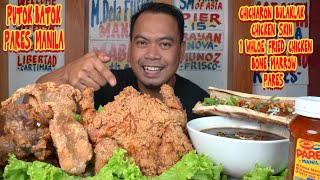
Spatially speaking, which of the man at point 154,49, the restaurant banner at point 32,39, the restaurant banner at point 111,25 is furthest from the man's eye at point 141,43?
the restaurant banner at point 32,39

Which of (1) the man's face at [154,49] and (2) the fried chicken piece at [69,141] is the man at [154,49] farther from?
(2) the fried chicken piece at [69,141]

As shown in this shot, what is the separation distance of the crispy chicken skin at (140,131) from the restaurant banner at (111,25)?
12.2 ft

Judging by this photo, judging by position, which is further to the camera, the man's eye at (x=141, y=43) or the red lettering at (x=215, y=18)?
the red lettering at (x=215, y=18)

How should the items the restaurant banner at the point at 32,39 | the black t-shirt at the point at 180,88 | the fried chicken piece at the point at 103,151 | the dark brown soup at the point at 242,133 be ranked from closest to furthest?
the fried chicken piece at the point at 103,151
the dark brown soup at the point at 242,133
the black t-shirt at the point at 180,88
the restaurant banner at the point at 32,39

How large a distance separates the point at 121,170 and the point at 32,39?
4250mm

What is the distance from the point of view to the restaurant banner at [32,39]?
5.06 meters

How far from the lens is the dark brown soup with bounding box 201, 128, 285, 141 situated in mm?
1542

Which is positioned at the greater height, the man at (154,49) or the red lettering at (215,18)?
the red lettering at (215,18)

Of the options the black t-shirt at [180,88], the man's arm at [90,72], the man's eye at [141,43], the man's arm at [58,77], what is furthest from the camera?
the black t-shirt at [180,88]

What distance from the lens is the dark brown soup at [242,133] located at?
1542mm

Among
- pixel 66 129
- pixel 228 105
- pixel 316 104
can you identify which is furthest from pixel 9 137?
pixel 316 104

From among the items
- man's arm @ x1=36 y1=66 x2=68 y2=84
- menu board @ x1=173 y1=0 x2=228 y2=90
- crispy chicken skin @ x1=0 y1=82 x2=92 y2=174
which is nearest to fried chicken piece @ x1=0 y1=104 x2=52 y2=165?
crispy chicken skin @ x1=0 y1=82 x2=92 y2=174

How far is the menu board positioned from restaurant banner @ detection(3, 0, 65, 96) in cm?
155

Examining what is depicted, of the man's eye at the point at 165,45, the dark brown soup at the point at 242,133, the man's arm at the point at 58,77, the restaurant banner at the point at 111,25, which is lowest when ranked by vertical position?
the dark brown soup at the point at 242,133
